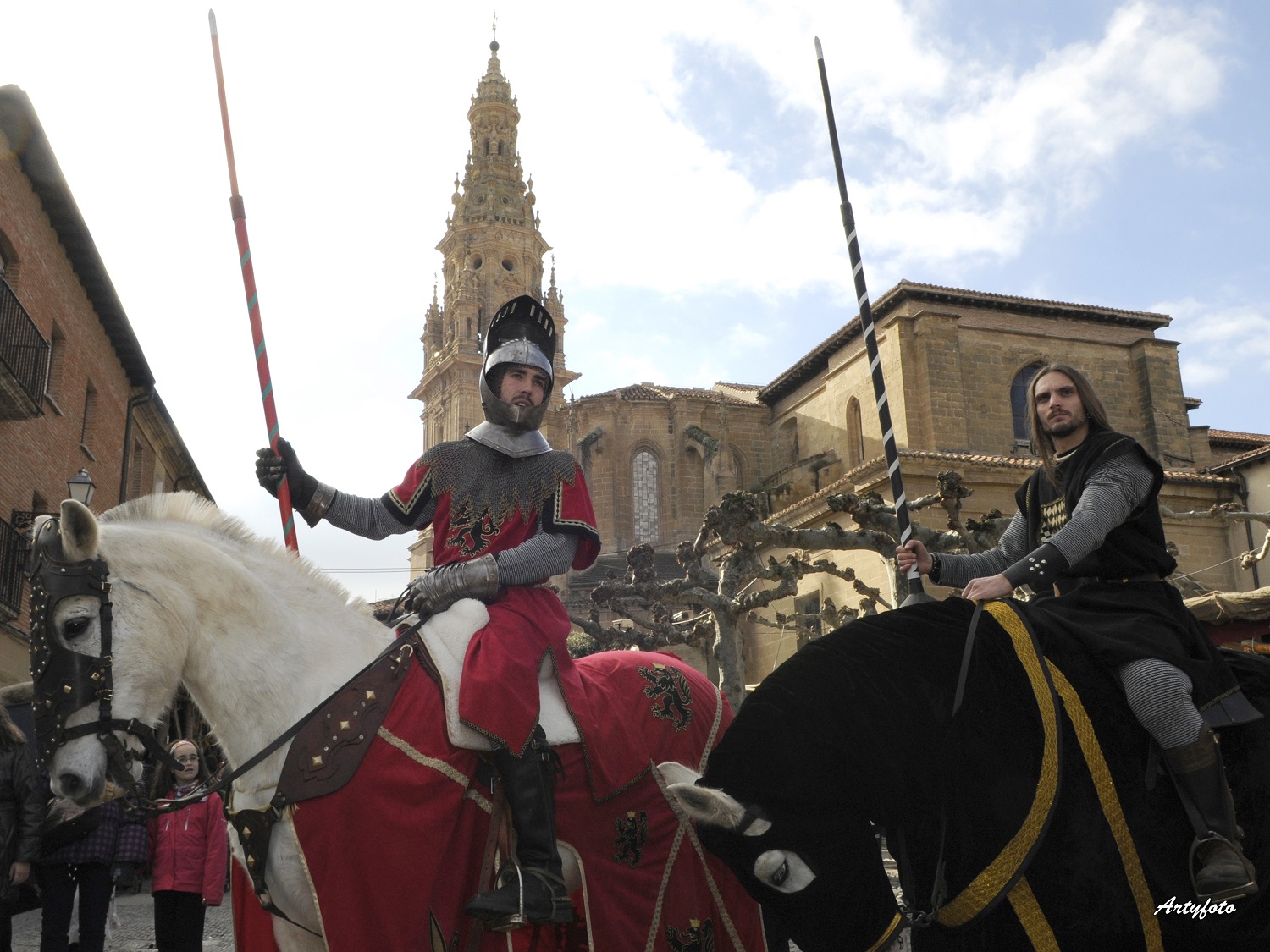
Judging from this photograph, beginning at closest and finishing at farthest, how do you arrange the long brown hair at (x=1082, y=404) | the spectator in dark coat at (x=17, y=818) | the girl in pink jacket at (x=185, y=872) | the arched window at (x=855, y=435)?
the long brown hair at (x=1082, y=404), the spectator in dark coat at (x=17, y=818), the girl in pink jacket at (x=185, y=872), the arched window at (x=855, y=435)

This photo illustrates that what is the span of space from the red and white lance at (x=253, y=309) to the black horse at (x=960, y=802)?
2363mm

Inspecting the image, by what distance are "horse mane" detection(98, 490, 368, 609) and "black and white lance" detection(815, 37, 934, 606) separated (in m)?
2.16

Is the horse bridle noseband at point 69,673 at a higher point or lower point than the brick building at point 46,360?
lower

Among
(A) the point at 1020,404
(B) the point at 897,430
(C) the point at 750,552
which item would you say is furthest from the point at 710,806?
(A) the point at 1020,404

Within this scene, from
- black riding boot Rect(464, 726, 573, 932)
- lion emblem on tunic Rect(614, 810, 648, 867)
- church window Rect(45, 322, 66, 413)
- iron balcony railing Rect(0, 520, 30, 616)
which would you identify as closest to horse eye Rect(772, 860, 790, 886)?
black riding boot Rect(464, 726, 573, 932)

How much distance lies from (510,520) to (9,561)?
15.9 metres

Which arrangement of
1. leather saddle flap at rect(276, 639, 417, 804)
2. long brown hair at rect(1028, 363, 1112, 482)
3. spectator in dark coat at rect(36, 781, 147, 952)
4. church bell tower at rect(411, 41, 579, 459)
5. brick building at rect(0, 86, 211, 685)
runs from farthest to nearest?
church bell tower at rect(411, 41, 579, 459)
brick building at rect(0, 86, 211, 685)
spectator in dark coat at rect(36, 781, 147, 952)
long brown hair at rect(1028, 363, 1112, 482)
leather saddle flap at rect(276, 639, 417, 804)

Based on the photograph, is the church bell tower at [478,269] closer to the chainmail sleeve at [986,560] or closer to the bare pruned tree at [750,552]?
the bare pruned tree at [750,552]

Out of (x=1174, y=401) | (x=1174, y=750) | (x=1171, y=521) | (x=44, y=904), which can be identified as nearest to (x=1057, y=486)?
(x=1174, y=750)

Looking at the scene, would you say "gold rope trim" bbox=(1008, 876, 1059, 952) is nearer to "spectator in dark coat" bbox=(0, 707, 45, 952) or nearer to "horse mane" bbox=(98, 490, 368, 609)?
"horse mane" bbox=(98, 490, 368, 609)

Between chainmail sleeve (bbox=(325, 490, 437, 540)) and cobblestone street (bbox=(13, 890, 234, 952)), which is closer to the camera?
chainmail sleeve (bbox=(325, 490, 437, 540))

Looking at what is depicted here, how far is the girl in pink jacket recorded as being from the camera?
297 inches

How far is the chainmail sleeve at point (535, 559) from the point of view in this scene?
177 inches

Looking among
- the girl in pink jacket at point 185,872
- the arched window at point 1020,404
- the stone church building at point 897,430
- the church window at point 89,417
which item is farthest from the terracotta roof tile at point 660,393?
the girl in pink jacket at point 185,872
